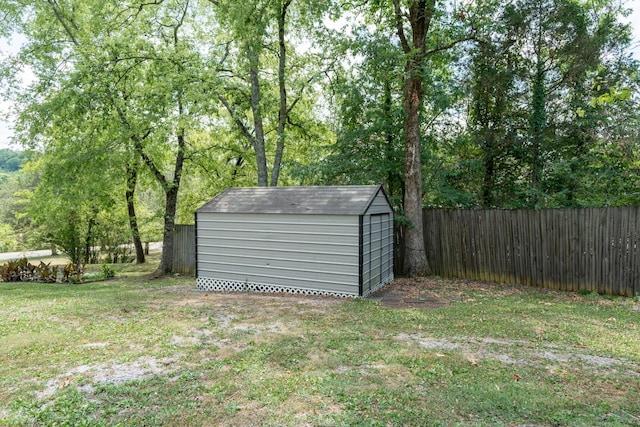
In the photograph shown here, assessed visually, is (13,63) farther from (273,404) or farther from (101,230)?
(273,404)

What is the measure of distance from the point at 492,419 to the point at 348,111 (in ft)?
33.6

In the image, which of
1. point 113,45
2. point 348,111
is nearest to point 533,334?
point 348,111

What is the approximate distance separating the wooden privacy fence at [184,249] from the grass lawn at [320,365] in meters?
6.23

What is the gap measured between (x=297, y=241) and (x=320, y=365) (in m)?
4.42

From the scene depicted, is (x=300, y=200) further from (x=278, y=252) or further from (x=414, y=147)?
(x=414, y=147)

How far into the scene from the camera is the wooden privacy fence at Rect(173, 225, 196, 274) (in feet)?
43.1

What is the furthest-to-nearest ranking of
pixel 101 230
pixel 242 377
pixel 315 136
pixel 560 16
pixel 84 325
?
pixel 101 230, pixel 315 136, pixel 560 16, pixel 84 325, pixel 242 377

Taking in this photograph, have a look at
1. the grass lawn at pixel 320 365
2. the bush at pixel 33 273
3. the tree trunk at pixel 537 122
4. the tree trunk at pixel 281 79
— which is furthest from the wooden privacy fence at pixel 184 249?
the tree trunk at pixel 537 122

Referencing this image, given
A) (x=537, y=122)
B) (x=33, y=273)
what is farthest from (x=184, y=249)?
(x=537, y=122)

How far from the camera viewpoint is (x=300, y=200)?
8.48 m

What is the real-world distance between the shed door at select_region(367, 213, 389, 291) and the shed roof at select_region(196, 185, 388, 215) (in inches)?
23.4

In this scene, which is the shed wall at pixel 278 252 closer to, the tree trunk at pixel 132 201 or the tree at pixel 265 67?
Answer: the tree at pixel 265 67

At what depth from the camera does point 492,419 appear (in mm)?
2861

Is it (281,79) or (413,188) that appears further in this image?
(281,79)
